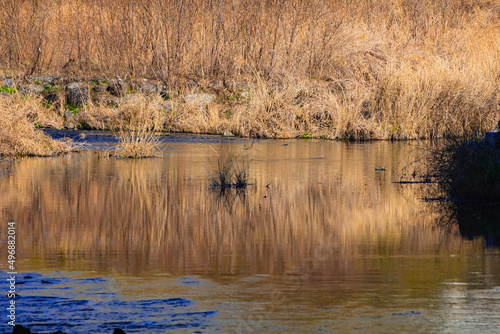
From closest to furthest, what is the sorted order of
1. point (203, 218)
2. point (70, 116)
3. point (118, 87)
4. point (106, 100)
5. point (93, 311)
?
point (93, 311), point (203, 218), point (70, 116), point (106, 100), point (118, 87)

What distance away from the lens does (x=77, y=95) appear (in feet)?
91.9

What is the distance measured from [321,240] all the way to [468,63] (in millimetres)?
19536

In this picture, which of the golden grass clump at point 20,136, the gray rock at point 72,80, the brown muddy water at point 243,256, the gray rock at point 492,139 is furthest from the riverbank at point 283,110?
the gray rock at point 492,139

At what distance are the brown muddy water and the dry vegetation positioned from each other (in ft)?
33.2

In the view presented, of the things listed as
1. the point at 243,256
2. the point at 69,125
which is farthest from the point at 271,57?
the point at 243,256

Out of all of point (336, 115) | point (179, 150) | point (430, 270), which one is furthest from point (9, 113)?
point (430, 270)

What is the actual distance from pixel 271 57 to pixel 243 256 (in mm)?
23125

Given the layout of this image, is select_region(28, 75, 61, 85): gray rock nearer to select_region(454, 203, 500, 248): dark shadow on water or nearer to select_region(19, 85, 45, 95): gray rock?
select_region(19, 85, 45, 95): gray rock

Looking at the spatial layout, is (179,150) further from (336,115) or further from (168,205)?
(168,205)

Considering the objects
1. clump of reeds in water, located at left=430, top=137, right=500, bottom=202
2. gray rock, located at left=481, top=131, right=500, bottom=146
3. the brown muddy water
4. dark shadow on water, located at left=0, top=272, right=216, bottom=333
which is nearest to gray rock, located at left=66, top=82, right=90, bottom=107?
the brown muddy water

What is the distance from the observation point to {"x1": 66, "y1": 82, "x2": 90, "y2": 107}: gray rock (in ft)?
91.8

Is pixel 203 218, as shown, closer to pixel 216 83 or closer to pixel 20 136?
pixel 20 136

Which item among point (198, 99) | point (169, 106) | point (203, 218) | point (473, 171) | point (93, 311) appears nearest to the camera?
point (93, 311)

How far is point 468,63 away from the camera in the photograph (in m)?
26.8
